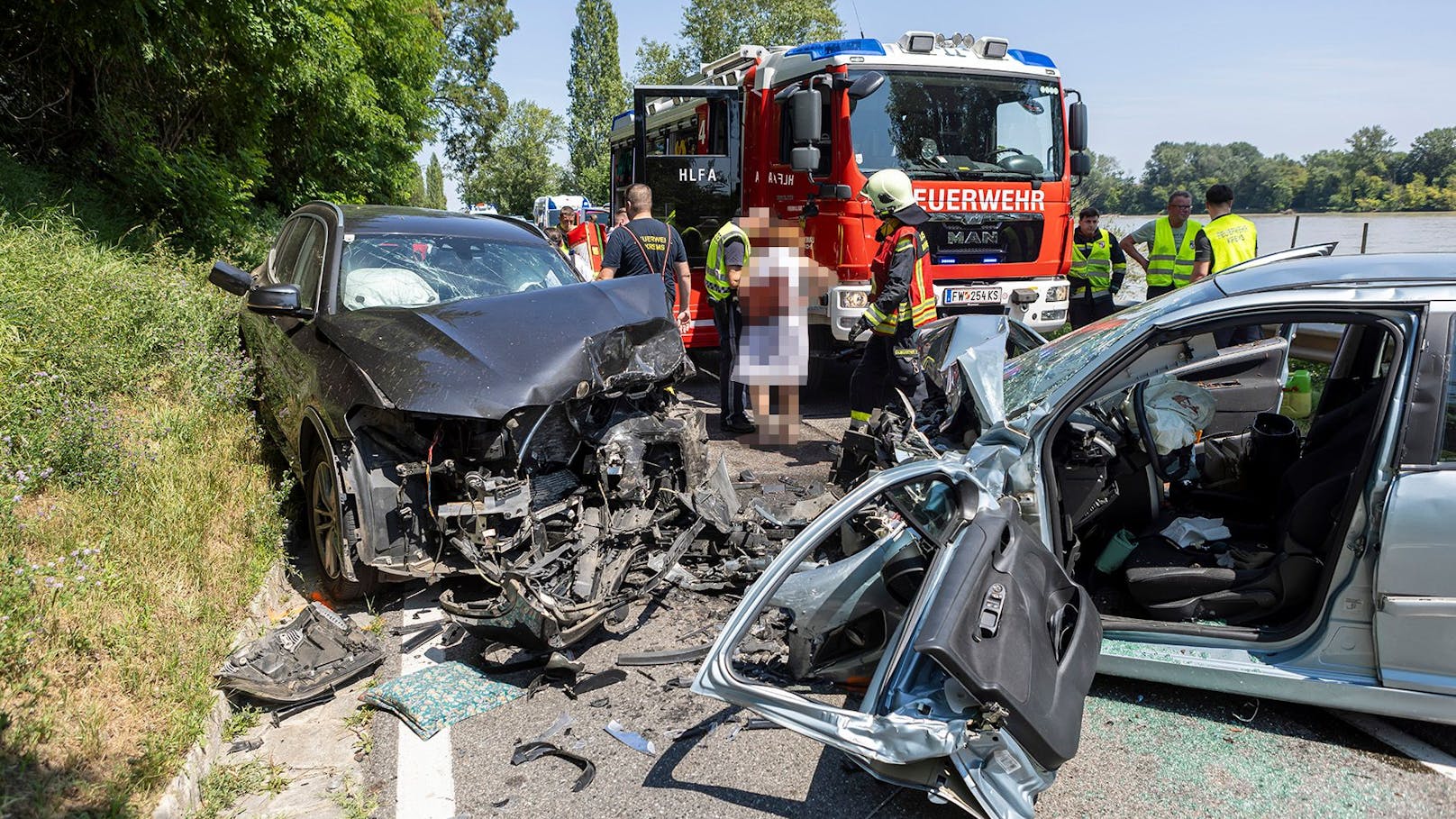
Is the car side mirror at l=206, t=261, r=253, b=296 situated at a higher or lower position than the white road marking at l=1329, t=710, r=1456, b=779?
higher

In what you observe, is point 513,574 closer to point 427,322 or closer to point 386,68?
point 427,322

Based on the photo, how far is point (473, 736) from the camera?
124 inches

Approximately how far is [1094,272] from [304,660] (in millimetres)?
8393

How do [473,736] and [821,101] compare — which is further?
[821,101]

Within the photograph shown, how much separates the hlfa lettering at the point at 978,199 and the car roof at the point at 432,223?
347 cm

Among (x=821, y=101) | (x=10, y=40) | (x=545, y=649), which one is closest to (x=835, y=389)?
(x=821, y=101)

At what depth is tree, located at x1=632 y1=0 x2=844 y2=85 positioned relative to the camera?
110 feet

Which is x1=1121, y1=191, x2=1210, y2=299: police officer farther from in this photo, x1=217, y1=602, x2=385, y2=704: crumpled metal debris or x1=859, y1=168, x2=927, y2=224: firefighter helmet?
x1=217, y1=602, x2=385, y2=704: crumpled metal debris

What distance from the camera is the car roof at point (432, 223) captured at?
5.25 meters

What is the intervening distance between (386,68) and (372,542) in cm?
1349

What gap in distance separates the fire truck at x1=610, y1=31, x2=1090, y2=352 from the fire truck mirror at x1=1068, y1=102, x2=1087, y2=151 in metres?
0.01

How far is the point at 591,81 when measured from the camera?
169 ft

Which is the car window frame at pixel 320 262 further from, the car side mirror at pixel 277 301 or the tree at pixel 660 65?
the tree at pixel 660 65

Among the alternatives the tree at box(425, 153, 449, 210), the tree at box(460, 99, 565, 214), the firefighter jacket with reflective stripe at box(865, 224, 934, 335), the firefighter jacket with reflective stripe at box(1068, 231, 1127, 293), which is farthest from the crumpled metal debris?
the tree at box(425, 153, 449, 210)
